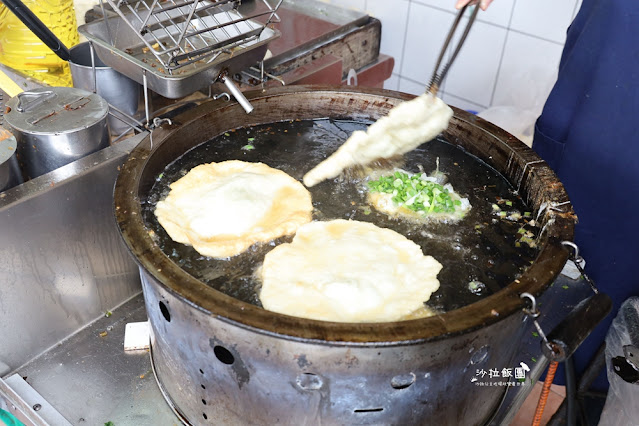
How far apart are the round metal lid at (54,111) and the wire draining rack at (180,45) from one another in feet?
0.62

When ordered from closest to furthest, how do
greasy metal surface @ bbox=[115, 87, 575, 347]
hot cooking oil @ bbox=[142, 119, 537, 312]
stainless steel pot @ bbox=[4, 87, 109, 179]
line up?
greasy metal surface @ bbox=[115, 87, 575, 347]
hot cooking oil @ bbox=[142, 119, 537, 312]
stainless steel pot @ bbox=[4, 87, 109, 179]

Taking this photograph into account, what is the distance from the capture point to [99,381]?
6.46 feet

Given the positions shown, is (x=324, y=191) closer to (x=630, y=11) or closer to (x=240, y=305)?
(x=240, y=305)

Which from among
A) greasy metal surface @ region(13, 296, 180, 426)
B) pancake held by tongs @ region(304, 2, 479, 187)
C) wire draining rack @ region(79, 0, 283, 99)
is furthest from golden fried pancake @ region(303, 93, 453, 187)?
greasy metal surface @ region(13, 296, 180, 426)

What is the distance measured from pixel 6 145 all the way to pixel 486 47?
302 cm

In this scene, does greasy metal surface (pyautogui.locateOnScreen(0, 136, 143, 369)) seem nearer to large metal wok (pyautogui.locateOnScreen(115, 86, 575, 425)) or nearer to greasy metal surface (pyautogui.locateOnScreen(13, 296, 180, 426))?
greasy metal surface (pyautogui.locateOnScreen(13, 296, 180, 426))

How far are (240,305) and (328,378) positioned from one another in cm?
29

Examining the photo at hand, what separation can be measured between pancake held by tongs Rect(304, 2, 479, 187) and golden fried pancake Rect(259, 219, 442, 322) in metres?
0.26

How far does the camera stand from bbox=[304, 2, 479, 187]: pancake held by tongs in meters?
2.06

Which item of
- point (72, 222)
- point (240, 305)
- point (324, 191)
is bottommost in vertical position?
point (72, 222)

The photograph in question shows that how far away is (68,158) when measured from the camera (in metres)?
2.12

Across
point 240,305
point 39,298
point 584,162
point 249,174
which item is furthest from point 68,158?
point 584,162

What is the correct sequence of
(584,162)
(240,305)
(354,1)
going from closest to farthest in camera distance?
(240,305)
(584,162)
(354,1)

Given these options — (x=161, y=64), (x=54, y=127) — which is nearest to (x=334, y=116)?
(x=161, y=64)
